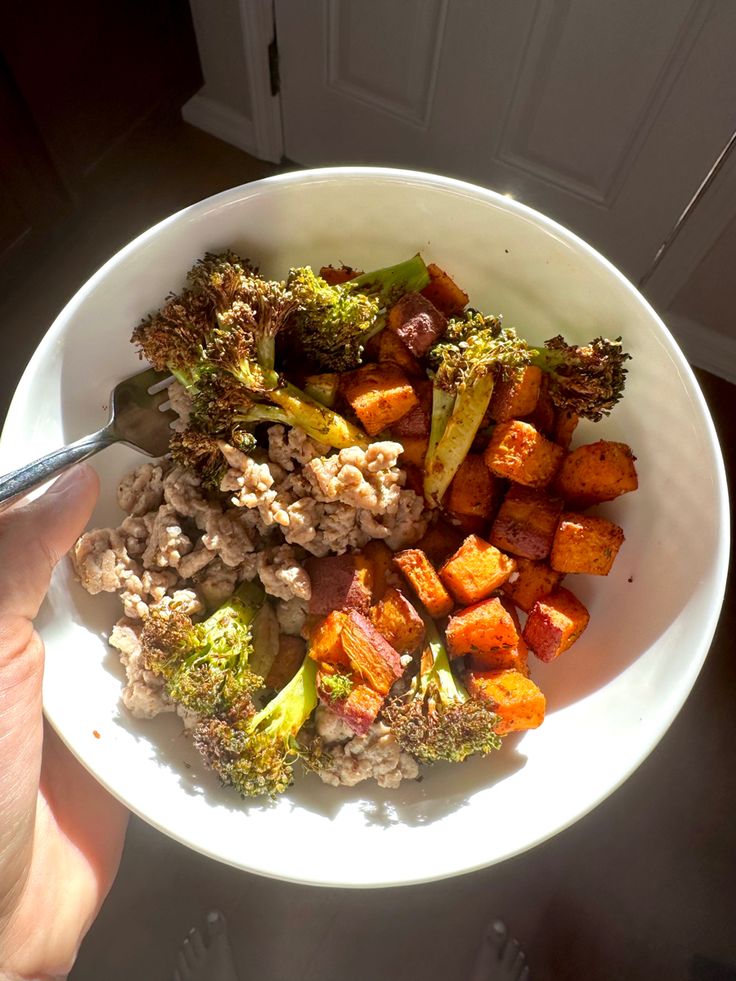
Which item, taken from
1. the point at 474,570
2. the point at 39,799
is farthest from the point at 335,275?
the point at 39,799

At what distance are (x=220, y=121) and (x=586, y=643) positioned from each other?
2.16 meters

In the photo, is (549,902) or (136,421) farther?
(549,902)

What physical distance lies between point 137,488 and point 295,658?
46 cm

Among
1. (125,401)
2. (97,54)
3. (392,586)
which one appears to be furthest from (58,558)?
(97,54)

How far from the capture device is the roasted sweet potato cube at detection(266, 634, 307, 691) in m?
1.42

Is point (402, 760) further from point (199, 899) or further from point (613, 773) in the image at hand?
point (199, 899)

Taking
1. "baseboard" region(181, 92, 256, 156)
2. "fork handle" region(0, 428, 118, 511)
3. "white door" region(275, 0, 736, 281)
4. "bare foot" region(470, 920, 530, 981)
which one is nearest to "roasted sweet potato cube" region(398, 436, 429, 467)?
"fork handle" region(0, 428, 118, 511)

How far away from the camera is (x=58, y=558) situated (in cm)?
132

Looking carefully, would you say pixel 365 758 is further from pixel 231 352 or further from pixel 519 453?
pixel 231 352

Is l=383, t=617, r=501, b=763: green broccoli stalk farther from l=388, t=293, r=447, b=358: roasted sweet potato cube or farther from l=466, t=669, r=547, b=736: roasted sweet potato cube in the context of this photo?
l=388, t=293, r=447, b=358: roasted sweet potato cube

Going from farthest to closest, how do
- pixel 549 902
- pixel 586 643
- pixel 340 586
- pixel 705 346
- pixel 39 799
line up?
1. pixel 705 346
2. pixel 549 902
3. pixel 39 799
4. pixel 586 643
5. pixel 340 586

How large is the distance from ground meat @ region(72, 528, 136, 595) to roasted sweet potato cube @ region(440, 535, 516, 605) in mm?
608

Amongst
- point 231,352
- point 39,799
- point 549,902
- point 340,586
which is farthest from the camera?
point 549,902

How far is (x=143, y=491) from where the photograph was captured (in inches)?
57.5
